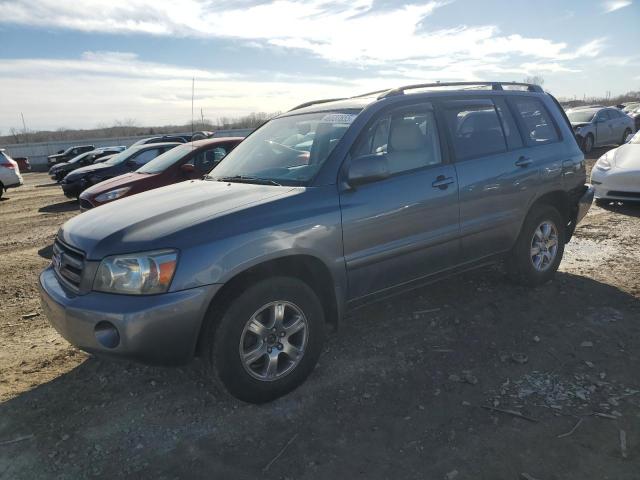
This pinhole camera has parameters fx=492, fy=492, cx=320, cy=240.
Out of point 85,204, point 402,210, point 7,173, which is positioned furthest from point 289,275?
point 7,173

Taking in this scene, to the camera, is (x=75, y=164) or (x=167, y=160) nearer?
(x=167, y=160)

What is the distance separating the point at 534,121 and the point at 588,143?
1493 centimetres

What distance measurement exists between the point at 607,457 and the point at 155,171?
7.63 meters

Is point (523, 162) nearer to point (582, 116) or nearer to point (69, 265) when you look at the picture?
point (69, 265)

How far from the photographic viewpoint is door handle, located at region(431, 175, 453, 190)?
12.7ft

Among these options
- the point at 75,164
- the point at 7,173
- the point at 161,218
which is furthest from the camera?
the point at 75,164

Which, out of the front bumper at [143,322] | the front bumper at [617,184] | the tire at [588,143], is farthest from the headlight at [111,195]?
the tire at [588,143]

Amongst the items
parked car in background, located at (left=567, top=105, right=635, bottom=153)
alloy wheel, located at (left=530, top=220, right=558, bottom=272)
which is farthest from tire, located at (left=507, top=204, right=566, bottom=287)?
parked car in background, located at (left=567, top=105, right=635, bottom=153)

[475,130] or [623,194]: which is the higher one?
[475,130]

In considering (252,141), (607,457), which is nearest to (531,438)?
(607,457)

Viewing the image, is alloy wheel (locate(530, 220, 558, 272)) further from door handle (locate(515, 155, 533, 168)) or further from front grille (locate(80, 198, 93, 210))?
front grille (locate(80, 198, 93, 210))

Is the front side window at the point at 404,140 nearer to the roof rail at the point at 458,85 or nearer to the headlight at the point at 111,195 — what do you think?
the roof rail at the point at 458,85

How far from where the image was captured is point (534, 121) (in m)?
4.94

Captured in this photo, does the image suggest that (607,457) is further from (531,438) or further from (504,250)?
(504,250)
